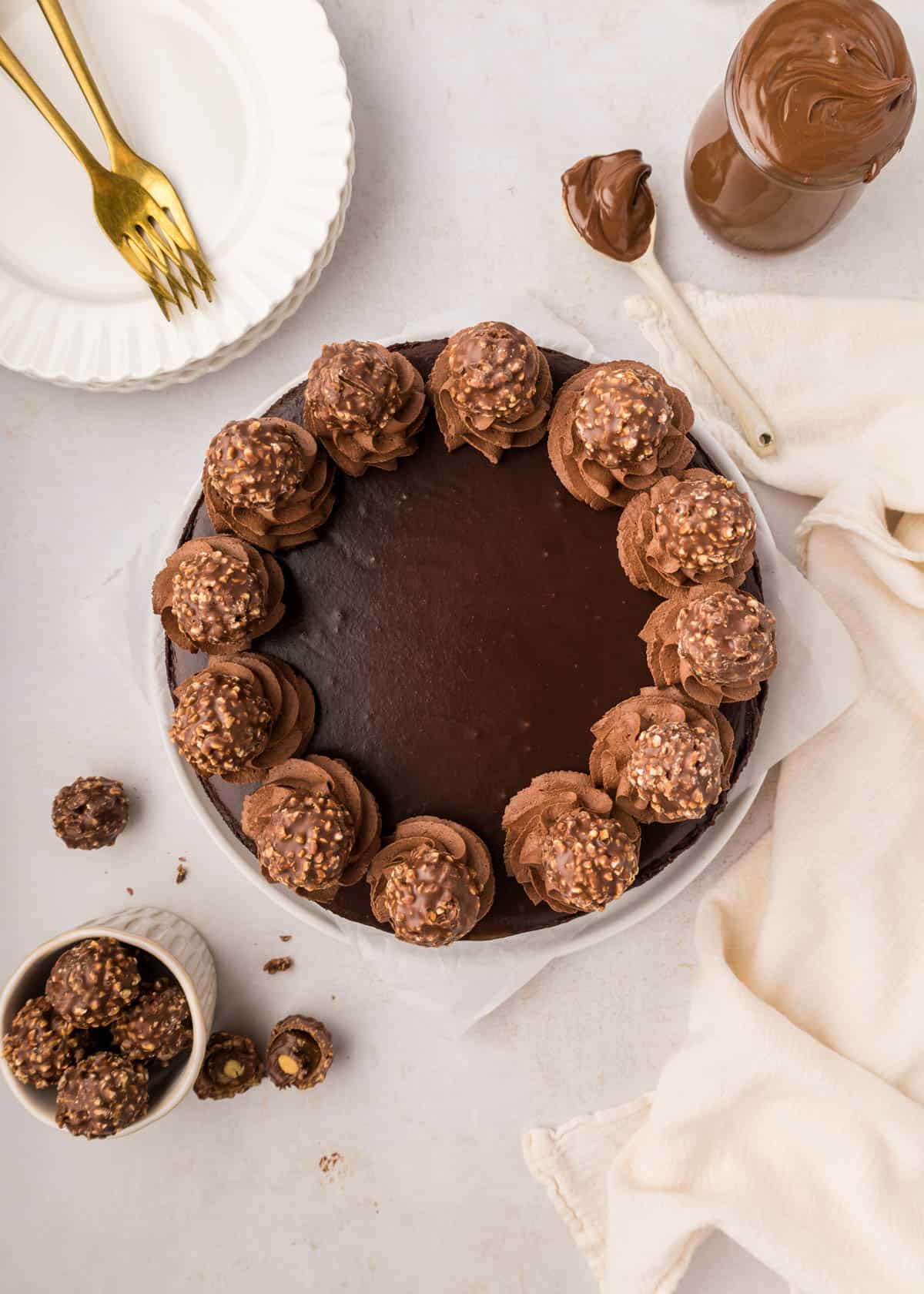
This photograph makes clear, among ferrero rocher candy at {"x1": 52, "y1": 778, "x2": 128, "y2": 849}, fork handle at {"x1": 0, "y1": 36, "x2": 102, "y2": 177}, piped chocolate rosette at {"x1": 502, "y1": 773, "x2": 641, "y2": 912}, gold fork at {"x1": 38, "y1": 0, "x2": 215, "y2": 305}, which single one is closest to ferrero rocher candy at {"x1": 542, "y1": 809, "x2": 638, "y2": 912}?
piped chocolate rosette at {"x1": 502, "y1": 773, "x2": 641, "y2": 912}

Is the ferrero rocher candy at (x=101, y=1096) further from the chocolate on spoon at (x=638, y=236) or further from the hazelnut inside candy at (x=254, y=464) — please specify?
the chocolate on spoon at (x=638, y=236)

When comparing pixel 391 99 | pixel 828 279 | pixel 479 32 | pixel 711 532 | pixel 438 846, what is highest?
pixel 479 32

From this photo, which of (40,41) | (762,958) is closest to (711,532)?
(762,958)

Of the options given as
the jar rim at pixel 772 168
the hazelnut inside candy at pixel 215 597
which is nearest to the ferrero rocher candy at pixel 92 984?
the hazelnut inside candy at pixel 215 597

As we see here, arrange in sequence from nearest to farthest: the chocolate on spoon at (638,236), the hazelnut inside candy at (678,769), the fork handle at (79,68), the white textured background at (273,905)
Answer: the hazelnut inside candy at (678,769) < the fork handle at (79,68) < the chocolate on spoon at (638,236) < the white textured background at (273,905)

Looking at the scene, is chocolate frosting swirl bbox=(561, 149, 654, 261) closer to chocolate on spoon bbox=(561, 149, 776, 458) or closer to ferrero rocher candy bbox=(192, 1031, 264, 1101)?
chocolate on spoon bbox=(561, 149, 776, 458)

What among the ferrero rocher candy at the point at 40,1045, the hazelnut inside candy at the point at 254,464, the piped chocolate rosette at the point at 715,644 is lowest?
the ferrero rocher candy at the point at 40,1045

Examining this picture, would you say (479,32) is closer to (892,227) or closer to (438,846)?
(892,227)
